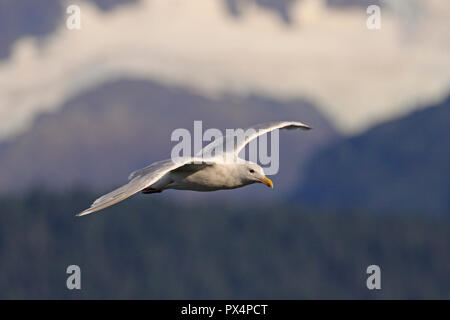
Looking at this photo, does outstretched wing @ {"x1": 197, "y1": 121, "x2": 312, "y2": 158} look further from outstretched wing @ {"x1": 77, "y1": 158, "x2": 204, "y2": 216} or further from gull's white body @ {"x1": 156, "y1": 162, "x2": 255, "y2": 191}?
outstretched wing @ {"x1": 77, "y1": 158, "x2": 204, "y2": 216}

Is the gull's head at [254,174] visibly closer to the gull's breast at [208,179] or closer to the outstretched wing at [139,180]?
the gull's breast at [208,179]

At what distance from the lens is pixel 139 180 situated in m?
21.0

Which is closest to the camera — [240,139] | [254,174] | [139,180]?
[139,180]

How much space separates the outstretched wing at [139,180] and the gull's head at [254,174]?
4.41ft

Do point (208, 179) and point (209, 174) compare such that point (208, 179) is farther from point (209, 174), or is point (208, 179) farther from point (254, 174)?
point (254, 174)

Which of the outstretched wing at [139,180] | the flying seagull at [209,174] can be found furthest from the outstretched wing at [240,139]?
the outstretched wing at [139,180]

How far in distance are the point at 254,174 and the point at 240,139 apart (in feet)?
8.71

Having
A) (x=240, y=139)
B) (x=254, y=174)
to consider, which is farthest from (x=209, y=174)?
(x=240, y=139)

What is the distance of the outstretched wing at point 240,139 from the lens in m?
25.6

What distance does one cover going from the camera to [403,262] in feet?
541

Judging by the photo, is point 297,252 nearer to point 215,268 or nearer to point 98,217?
point 215,268
